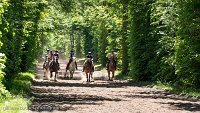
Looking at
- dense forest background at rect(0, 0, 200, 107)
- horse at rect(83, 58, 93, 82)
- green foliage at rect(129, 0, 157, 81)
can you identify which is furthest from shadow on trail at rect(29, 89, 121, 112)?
horse at rect(83, 58, 93, 82)

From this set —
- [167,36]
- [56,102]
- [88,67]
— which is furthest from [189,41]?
[88,67]

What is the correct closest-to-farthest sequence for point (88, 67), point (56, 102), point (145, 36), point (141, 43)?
point (56, 102), point (145, 36), point (141, 43), point (88, 67)

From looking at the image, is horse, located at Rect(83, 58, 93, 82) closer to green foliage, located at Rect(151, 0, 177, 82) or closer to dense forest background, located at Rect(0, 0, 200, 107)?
dense forest background, located at Rect(0, 0, 200, 107)

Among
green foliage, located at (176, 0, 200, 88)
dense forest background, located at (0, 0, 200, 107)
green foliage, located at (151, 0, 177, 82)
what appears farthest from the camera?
green foliage, located at (151, 0, 177, 82)

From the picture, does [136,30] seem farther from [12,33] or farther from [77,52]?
[77,52]

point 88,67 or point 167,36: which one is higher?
point 167,36

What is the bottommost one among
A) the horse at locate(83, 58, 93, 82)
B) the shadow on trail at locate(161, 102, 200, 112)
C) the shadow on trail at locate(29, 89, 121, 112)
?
the shadow on trail at locate(161, 102, 200, 112)

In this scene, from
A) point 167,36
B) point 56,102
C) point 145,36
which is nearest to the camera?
point 56,102

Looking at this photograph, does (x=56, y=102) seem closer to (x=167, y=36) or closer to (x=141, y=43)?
(x=167, y=36)

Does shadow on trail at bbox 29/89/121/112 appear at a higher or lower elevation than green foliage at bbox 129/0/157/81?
lower

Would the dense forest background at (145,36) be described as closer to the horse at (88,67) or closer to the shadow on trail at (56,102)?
the shadow on trail at (56,102)

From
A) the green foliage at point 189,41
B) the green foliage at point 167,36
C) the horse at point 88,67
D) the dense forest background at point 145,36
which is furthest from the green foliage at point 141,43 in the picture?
the green foliage at point 189,41

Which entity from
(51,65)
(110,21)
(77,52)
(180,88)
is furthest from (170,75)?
(77,52)

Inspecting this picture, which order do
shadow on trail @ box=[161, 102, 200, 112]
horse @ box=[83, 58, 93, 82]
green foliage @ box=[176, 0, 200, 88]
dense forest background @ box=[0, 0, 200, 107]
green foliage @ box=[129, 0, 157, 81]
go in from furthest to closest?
horse @ box=[83, 58, 93, 82] < green foliage @ box=[129, 0, 157, 81] < green foliage @ box=[176, 0, 200, 88] < dense forest background @ box=[0, 0, 200, 107] < shadow on trail @ box=[161, 102, 200, 112]
